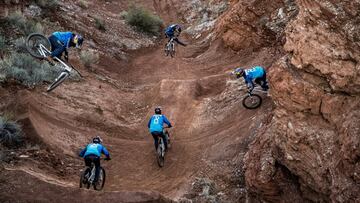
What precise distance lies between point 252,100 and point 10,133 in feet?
23.9

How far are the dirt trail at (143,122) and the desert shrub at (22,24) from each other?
3080 millimetres

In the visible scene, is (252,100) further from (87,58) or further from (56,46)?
(87,58)

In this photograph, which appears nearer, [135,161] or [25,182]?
[25,182]

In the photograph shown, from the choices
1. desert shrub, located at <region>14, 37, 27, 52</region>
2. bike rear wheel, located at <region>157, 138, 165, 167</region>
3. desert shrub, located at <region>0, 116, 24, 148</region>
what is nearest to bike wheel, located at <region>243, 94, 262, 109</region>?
bike rear wheel, located at <region>157, 138, 165, 167</region>

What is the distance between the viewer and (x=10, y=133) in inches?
433

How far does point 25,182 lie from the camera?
9.02 metres

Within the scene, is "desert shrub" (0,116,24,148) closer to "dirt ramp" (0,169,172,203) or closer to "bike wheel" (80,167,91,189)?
Result: "dirt ramp" (0,169,172,203)

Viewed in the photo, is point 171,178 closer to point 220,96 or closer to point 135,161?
point 135,161

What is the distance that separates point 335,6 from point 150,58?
48.3 ft

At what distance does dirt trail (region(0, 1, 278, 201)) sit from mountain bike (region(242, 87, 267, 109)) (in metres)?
0.23

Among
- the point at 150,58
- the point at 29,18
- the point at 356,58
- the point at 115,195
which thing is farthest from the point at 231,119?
the point at 29,18

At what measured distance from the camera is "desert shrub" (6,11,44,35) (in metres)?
16.9

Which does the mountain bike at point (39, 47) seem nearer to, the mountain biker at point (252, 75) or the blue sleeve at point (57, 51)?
the blue sleeve at point (57, 51)

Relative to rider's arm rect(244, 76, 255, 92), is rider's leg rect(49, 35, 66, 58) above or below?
above
